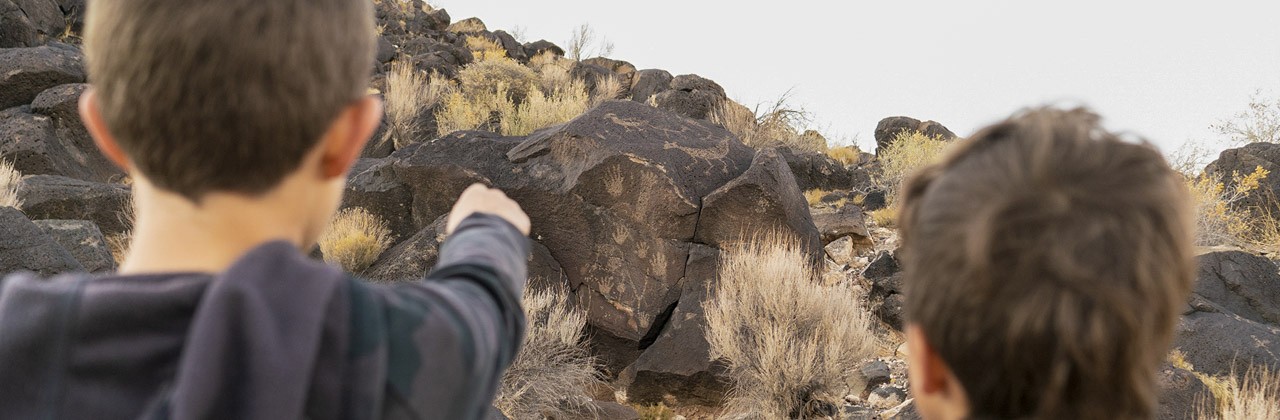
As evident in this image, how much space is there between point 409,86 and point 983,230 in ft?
41.5

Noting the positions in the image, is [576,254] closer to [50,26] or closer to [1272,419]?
[1272,419]

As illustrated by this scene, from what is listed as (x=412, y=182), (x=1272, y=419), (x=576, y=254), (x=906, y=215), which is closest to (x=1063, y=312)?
(x=906, y=215)

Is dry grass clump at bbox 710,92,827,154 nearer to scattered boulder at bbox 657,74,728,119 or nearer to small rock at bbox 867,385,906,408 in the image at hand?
scattered boulder at bbox 657,74,728,119

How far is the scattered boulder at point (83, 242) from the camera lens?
4453mm

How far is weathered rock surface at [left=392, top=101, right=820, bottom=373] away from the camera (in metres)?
6.43

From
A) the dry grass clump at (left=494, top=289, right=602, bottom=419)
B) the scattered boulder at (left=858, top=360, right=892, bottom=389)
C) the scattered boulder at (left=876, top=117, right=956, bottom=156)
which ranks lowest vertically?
the dry grass clump at (left=494, top=289, right=602, bottom=419)

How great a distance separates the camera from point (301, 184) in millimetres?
994

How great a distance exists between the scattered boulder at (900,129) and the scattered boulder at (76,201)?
1224 centimetres

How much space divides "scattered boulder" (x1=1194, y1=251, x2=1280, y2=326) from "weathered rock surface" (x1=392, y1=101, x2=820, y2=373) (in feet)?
9.78

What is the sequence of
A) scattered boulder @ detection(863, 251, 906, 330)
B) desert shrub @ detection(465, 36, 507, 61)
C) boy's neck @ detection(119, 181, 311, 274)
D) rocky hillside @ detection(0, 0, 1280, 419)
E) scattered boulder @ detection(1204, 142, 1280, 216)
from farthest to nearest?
desert shrub @ detection(465, 36, 507, 61) < scattered boulder @ detection(1204, 142, 1280, 216) < scattered boulder @ detection(863, 251, 906, 330) < rocky hillside @ detection(0, 0, 1280, 419) < boy's neck @ detection(119, 181, 311, 274)

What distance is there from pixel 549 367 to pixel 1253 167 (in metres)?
8.59

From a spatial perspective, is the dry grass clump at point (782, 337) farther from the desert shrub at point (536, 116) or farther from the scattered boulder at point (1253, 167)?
the scattered boulder at point (1253, 167)

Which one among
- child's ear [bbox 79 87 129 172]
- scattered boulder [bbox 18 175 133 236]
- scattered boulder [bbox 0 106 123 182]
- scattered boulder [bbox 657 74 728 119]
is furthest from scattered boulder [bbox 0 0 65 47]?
child's ear [bbox 79 87 129 172]

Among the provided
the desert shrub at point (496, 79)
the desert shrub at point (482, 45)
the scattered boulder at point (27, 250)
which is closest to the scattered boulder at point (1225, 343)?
the scattered boulder at point (27, 250)
